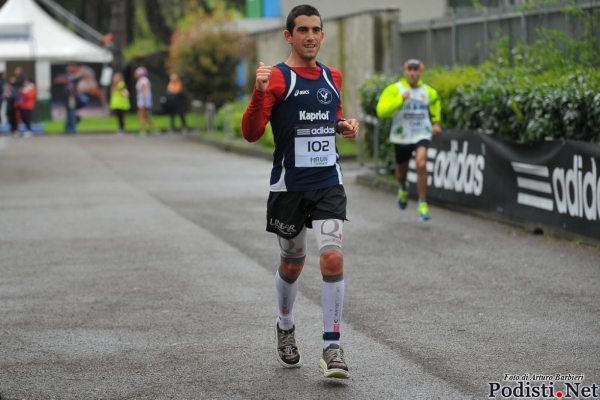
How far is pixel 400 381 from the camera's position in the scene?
19.9 ft

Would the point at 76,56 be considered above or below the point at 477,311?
above

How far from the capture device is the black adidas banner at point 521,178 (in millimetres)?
11039

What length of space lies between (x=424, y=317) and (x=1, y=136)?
1198 inches

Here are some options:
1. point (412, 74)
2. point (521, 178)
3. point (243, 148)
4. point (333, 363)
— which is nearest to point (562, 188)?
point (521, 178)

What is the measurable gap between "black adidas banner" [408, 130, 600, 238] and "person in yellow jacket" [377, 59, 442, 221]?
711 millimetres

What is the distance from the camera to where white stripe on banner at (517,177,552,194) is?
11879mm

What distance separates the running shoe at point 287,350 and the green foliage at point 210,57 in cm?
2664

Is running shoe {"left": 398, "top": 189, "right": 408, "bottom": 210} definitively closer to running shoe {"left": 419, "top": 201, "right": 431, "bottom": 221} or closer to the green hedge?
running shoe {"left": 419, "top": 201, "right": 431, "bottom": 221}

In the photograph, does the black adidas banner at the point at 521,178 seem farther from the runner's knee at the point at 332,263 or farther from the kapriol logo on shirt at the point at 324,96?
the runner's knee at the point at 332,263

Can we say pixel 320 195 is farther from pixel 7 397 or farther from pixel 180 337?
pixel 7 397

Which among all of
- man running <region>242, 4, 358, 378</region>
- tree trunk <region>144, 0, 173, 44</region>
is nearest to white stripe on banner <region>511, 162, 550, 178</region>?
man running <region>242, 4, 358, 378</region>

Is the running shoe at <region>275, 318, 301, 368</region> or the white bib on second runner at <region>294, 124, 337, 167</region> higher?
the white bib on second runner at <region>294, 124, 337, 167</region>

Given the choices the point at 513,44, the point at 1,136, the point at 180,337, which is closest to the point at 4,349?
the point at 180,337

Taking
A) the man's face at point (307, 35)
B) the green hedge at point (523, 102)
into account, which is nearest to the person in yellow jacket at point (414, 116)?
the green hedge at point (523, 102)
